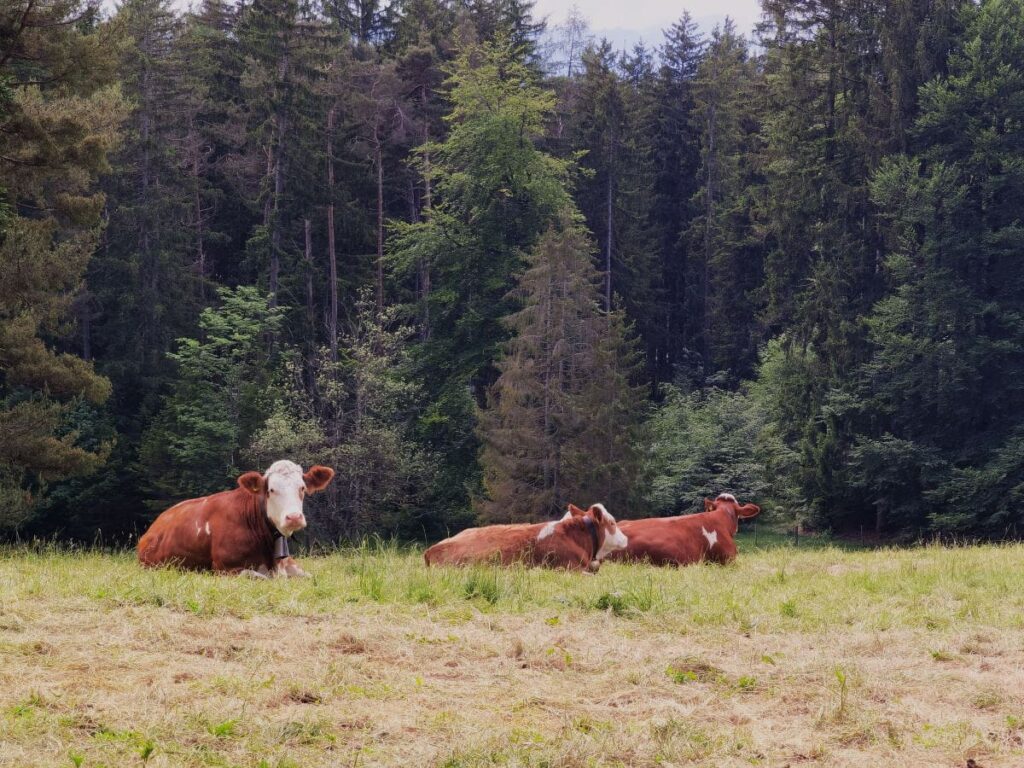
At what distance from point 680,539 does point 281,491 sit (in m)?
5.06

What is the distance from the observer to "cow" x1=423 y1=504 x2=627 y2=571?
10.2 m

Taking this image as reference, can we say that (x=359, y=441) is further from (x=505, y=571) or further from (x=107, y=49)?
(x=505, y=571)

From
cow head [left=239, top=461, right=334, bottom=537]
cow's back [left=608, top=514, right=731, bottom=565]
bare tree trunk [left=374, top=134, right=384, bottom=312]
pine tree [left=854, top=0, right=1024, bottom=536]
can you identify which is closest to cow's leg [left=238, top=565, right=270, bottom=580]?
cow head [left=239, top=461, right=334, bottom=537]

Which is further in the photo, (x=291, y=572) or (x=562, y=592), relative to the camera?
(x=291, y=572)

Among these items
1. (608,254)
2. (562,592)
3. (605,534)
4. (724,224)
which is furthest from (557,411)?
(724,224)

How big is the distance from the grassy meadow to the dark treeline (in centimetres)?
1546

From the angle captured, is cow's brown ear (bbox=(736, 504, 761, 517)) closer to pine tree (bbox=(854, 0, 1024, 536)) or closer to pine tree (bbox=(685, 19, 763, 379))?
pine tree (bbox=(854, 0, 1024, 536))

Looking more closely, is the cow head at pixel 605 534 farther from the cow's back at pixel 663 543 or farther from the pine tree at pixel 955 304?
the pine tree at pixel 955 304

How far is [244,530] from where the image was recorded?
8.94 metres

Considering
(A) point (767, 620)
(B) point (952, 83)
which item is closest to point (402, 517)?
(B) point (952, 83)

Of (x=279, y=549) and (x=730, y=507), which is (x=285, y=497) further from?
(x=730, y=507)

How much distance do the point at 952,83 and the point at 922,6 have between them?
3063 mm

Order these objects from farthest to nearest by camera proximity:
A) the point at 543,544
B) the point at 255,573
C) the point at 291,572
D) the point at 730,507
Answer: the point at 730,507 → the point at 543,544 → the point at 291,572 → the point at 255,573

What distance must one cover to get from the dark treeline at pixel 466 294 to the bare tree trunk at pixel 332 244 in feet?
0.58
